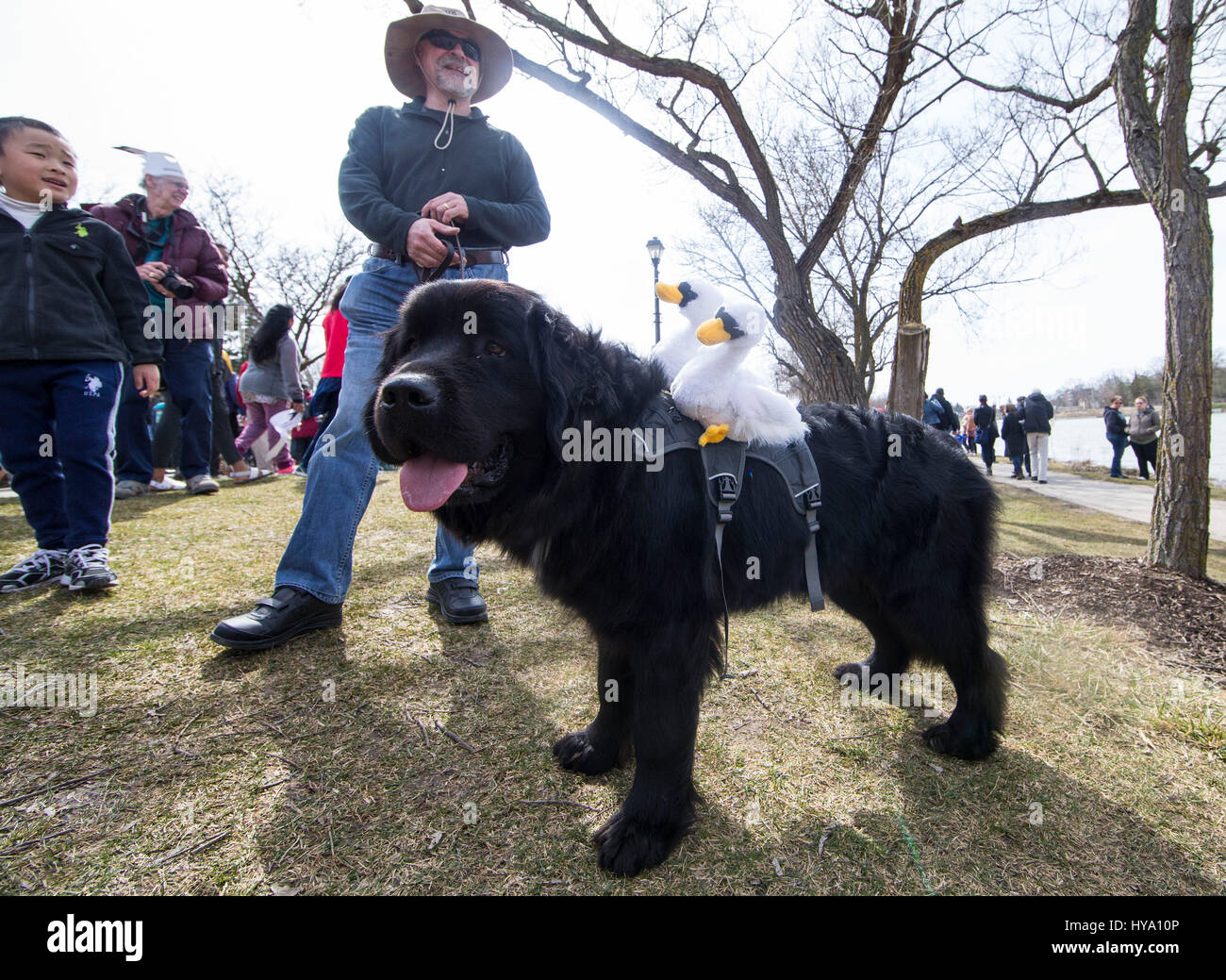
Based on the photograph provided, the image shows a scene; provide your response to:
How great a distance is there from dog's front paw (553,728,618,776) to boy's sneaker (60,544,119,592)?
2846 millimetres

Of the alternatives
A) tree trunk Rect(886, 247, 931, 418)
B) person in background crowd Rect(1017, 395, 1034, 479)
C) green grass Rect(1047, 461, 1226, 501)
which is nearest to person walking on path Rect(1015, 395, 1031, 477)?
person in background crowd Rect(1017, 395, 1034, 479)

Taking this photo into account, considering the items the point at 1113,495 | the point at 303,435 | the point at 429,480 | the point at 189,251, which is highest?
the point at 189,251

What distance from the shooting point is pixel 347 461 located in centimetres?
287

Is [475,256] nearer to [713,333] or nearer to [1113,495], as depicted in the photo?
[713,333]

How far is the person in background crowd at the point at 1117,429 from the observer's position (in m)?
17.2

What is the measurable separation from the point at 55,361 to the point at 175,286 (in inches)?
96.6

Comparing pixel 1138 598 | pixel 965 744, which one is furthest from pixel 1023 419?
pixel 965 744

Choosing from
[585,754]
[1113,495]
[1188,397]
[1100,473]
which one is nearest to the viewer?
[585,754]

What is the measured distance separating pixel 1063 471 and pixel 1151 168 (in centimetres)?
1906

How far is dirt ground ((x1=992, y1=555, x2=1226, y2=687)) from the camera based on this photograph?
337 centimetres

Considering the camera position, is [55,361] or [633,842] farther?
[55,361]

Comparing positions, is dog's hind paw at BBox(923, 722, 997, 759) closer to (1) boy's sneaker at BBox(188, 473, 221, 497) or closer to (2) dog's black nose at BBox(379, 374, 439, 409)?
(2) dog's black nose at BBox(379, 374, 439, 409)

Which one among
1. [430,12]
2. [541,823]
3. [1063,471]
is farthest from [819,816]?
[1063,471]

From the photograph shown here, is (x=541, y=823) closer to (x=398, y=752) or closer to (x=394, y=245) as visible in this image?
(x=398, y=752)
